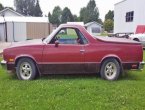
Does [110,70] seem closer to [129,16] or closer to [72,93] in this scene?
[72,93]

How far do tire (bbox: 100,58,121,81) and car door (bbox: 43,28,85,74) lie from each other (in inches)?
24.8

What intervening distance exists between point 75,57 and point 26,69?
1.48 meters

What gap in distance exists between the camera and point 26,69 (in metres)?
8.66

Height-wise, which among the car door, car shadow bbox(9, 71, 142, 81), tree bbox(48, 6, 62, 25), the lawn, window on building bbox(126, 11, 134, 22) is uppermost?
tree bbox(48, 6, 62, 25)

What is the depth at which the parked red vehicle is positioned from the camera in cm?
855

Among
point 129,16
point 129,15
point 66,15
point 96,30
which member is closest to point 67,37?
point 129,16

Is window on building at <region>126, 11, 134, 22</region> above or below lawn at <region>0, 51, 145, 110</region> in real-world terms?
above

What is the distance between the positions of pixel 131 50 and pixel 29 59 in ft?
9.85

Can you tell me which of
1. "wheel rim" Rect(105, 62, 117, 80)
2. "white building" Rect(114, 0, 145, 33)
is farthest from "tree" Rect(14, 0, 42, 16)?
"wheel rim" Rect(105, 62, 117, 80)

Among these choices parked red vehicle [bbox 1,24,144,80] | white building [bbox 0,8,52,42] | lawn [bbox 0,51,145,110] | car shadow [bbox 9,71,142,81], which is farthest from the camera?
white building [bbox 0,8,52,42]

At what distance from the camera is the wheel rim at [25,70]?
28.3ft

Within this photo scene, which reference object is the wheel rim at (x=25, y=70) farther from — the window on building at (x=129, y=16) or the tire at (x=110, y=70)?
the window on building at (x=129, y=16)

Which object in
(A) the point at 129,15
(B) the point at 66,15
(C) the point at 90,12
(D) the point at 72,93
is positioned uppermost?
(C) the point at 90,12

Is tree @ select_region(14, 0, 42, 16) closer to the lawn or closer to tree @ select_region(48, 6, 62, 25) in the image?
tree @ select_region(48, 6, 62, 25)
